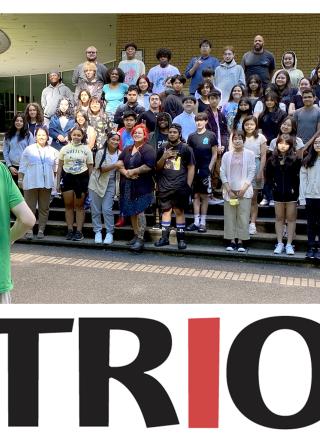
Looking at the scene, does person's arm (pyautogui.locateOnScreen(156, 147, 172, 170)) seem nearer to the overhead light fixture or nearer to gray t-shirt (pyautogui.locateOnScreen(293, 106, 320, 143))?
gray t-shirt (pyautogui.locateOnScreen(293, 106, 320, 143))

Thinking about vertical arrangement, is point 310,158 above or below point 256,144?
below

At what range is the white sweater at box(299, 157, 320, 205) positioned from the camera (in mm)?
7047

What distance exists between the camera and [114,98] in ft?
32.0

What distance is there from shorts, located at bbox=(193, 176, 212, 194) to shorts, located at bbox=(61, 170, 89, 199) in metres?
1.63

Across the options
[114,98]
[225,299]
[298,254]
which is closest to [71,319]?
[225,299]

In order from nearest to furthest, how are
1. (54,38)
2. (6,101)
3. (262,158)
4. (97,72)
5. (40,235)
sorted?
(262,158) < (40,235) < (97,72) < (54,38) < (6,101)

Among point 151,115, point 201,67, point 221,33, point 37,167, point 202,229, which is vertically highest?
point 221,33

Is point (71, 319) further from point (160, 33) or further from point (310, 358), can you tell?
point (160, 33)

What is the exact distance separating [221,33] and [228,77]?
5502mm

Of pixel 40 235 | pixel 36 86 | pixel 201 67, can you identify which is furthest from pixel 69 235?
pixel 36 86

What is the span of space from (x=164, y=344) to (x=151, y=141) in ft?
20.7

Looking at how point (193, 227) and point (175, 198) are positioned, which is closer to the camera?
point (175, 198)

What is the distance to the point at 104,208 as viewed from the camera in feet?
26.5

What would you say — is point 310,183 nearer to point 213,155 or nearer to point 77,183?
point 213,155
